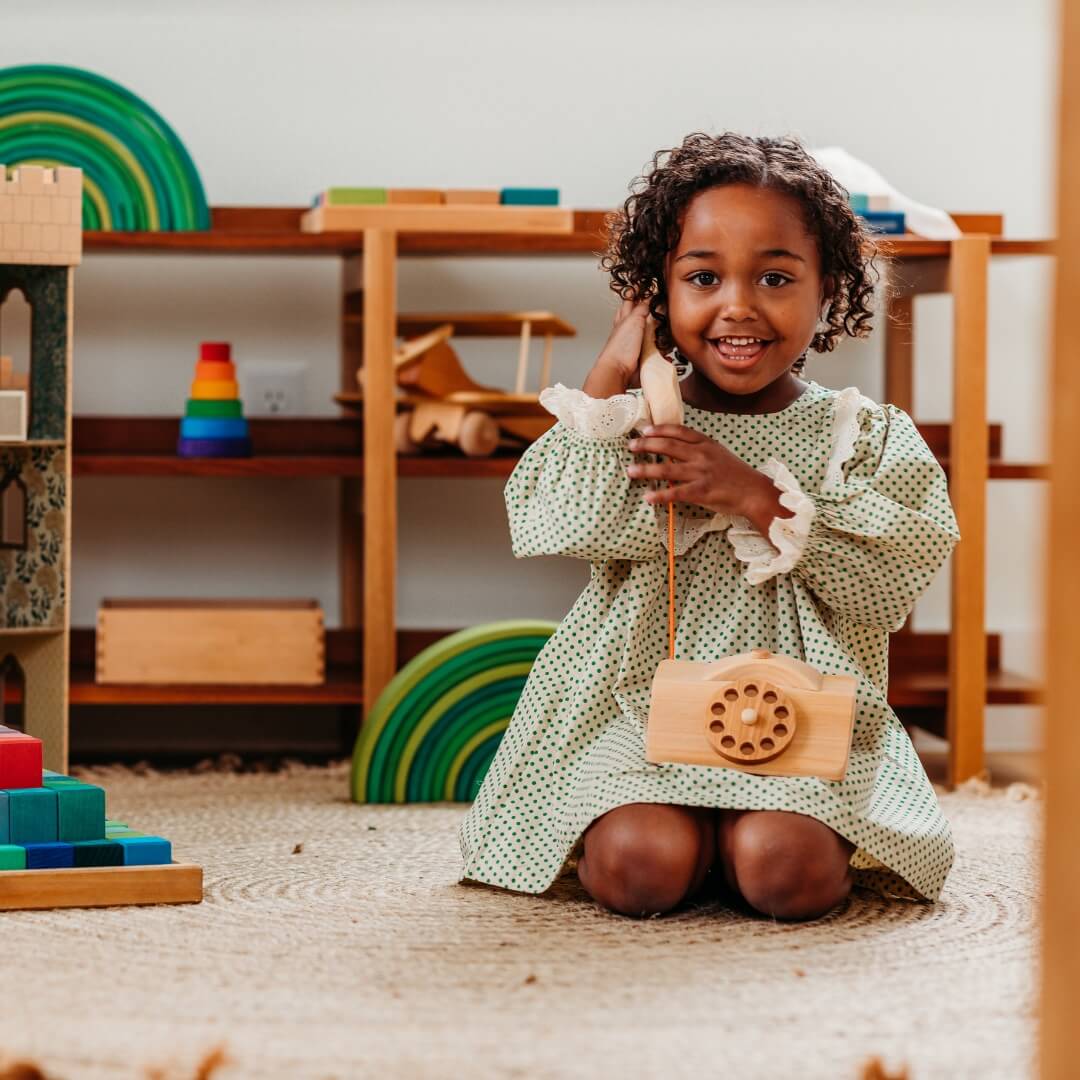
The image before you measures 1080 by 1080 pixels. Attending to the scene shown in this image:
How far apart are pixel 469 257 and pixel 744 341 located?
1.16 m

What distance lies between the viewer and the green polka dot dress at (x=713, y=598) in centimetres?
138

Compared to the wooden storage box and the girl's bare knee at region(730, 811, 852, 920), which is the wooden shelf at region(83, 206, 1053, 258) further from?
the girl's bare knee at region(730, 811, 852, 920)

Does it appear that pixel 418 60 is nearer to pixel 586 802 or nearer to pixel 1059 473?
pixel 586 802

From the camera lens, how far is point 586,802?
136 centimetres

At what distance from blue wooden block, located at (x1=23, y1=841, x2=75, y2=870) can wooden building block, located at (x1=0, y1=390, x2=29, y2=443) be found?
0.57 m

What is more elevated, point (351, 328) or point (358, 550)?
point (351, 328)

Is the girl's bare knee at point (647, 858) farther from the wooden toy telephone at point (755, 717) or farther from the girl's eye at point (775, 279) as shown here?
the girl's eye at point (775, 279)

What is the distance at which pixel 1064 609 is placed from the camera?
0.68 meters

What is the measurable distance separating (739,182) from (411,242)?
2.95 ft

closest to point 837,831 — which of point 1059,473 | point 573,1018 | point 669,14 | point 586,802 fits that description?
point 586,802

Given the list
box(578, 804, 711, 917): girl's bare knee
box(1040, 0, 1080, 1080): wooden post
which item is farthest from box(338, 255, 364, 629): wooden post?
box(1040, 0, 1080, 1080): wooden post

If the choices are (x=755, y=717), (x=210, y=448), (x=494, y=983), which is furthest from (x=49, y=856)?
(x=210, y=448)

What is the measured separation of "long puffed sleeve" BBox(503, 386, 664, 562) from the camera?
139cm

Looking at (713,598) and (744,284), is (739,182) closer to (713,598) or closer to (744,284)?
(744,284)
